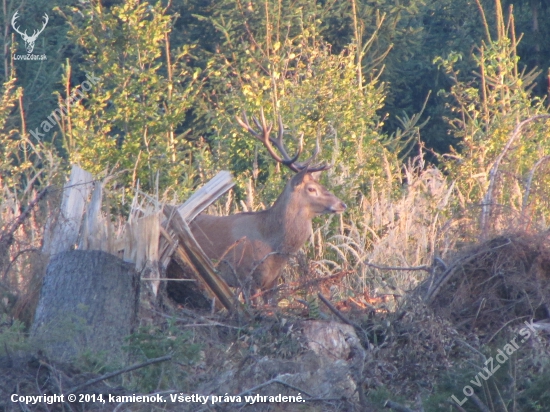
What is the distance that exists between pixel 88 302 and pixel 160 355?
1229 mm

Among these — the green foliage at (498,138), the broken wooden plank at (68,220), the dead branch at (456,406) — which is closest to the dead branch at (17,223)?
the broken wooden plank at (68,220)

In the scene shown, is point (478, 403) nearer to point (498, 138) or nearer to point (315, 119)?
point (498, 138)

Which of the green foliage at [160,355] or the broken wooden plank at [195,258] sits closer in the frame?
the green foliage at [160,355]

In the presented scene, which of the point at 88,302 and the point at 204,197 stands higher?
the point at 204,197

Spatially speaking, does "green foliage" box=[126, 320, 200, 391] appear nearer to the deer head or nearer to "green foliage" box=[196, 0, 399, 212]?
the deer head

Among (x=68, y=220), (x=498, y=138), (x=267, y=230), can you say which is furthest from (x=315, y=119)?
(x=68, y=220)

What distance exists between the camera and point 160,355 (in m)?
4.94

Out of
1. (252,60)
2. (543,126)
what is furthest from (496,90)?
(252,60)

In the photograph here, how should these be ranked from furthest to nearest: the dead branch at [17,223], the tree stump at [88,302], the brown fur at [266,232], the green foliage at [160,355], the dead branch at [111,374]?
the brown fur at [266,232], the dead branch at [17,223], the tree stump at [88,302], the green foliage at [160,355], the dead branch at [111,374]

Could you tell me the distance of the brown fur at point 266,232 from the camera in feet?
26.6

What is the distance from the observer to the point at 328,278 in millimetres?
7324

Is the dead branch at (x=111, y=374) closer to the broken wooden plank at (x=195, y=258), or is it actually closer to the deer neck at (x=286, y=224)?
the broken wooden plank at (x=195, y=258)

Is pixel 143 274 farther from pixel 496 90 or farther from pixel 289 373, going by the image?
pixel 496 90

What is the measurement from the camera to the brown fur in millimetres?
8102
